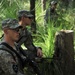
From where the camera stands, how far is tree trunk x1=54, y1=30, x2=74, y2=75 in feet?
15.9

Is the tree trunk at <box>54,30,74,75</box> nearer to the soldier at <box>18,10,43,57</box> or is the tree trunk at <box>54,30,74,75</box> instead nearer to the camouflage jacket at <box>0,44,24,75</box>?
the soldier at <box>18,10,43,57</box>

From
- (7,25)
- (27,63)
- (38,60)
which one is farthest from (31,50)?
(7,25)

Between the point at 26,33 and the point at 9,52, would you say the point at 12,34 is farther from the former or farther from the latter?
the point at 26,33

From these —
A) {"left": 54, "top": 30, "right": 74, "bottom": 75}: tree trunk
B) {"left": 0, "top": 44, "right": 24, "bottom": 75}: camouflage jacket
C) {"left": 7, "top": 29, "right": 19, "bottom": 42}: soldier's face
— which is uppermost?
{"left": 7, "top": 29, "right": 19, "bottom": 42}: soldier's face

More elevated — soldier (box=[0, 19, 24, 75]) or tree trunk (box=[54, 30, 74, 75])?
soldier (box=[0, 19, 24, 75])

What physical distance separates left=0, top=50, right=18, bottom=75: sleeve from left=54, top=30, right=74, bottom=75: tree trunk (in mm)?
2159

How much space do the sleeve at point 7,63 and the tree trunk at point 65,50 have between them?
2.16m

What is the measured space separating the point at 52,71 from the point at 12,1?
15.1 feet

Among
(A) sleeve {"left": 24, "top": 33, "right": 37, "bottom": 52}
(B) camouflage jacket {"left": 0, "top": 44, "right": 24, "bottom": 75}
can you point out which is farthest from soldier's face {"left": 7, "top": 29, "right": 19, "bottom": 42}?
(A) sleeve {"left": 24, "top": 33, "right": 37, "bottom": 52}

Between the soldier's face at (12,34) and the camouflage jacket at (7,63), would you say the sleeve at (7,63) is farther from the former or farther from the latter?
the soldier's face at (12,34)

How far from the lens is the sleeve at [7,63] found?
2.77 meters

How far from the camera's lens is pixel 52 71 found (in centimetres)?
505

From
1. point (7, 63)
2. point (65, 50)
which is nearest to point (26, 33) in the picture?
point (65, 50)

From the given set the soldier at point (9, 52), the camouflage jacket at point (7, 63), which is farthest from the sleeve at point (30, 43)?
the camouflage jacket at point (7, 63)
